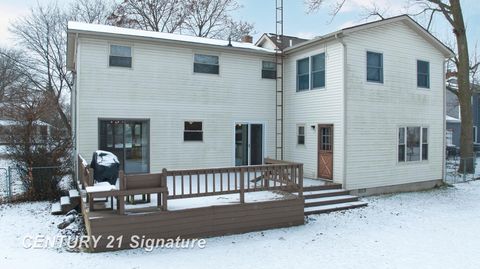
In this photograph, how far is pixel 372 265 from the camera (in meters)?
5.98

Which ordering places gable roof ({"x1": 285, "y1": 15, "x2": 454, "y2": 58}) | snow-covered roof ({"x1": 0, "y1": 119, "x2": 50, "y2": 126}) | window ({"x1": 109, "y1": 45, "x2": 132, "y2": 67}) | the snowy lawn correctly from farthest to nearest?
1. window ({"x1": 109, "y1": 45, "x2": 132, "y2": 67})
2. gable roof ({"x1": 285, "y1": 15, "x2": 454, "y2": 58})
3. snow-covered roof ({"x1": 0, "y1": 119, "x2": 50, "y2": 126})
4. the snowy lawn

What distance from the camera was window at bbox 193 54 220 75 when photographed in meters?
12.7

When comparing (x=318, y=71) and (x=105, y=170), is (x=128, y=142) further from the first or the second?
(x=318, y=71)

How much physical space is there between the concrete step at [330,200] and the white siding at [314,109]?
73 cm

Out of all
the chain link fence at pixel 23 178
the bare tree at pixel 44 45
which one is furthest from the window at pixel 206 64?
the bare tree at pixel 44 45

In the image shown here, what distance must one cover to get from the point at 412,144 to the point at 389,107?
1932 mm

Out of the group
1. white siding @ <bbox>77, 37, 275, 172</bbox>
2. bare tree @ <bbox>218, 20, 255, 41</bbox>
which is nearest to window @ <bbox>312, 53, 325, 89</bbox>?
white siding @ <bbox>77, 37, 275, 172</bbox>

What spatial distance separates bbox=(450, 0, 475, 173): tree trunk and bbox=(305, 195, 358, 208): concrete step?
881cm

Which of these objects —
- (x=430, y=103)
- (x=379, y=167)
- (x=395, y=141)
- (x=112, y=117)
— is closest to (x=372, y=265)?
(x=379, y=167)

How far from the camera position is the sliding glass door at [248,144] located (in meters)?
13.8

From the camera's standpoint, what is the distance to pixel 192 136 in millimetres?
12734

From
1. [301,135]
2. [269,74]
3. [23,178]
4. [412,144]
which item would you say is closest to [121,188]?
[23,178]

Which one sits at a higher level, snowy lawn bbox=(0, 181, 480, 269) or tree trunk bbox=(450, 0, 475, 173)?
tree trunk bbox=(450, 0, 475, 173)

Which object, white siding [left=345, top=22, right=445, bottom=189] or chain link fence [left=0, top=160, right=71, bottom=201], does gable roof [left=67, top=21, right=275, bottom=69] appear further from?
chain link fence [left=0, top=160, right=71, bottom=201]
